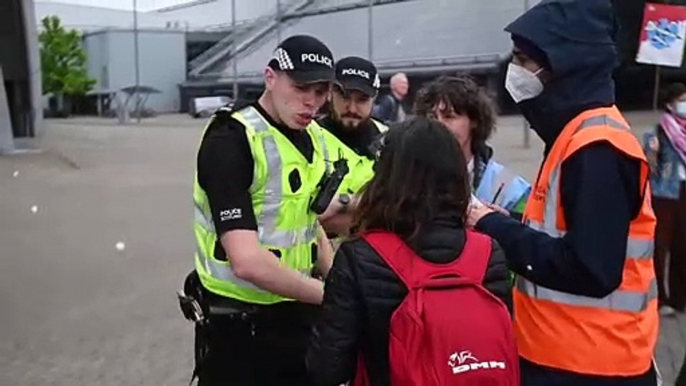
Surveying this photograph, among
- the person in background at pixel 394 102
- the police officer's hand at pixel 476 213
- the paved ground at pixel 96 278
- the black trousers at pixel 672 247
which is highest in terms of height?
the police officer's hand at pixel 476 213

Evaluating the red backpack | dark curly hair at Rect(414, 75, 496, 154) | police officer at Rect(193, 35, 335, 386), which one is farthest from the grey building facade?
the red backpack

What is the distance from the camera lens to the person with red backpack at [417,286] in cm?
292

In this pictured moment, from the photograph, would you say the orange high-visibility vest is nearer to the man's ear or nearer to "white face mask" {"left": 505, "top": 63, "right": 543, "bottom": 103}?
"white face mask" {"left": 505, "top": 63, "right": 543, "bottom": 103}

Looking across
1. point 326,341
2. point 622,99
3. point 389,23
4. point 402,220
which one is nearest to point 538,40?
point 402,220

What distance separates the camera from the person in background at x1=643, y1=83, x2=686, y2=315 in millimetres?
8664

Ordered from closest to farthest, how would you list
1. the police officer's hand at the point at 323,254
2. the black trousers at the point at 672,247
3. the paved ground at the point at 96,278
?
the police officer's hand at the point at 323,254
the paved ground at the point at 96,278
the black trousers at the point at 672,247

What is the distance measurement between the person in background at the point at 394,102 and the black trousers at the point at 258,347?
5.40m

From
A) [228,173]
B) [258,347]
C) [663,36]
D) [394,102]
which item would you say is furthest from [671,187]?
[228,173]

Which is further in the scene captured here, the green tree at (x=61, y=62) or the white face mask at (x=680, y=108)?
the green tree at (x=61, y=62)

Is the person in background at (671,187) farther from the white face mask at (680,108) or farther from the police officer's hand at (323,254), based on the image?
the police officer's hand at (323,254)

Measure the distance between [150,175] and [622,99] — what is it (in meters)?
32.1

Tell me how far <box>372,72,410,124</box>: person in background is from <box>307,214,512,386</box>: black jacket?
6099 millimetres

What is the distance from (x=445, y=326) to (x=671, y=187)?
6.29 m

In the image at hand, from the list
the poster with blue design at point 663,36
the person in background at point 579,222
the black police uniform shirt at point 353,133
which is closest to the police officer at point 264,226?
the person in background at point 579,222
